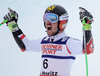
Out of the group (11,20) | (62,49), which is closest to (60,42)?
(62,49)

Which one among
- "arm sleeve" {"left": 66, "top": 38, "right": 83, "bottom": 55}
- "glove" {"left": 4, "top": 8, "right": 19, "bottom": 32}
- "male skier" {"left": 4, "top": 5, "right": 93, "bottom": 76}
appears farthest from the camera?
"glove" {"left": 4, "top": 8, "right": 19, "bottom": 32}

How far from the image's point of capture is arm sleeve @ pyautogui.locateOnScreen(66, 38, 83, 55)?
3.38m

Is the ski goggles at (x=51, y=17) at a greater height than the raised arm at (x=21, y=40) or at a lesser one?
greater

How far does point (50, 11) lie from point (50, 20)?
125mm

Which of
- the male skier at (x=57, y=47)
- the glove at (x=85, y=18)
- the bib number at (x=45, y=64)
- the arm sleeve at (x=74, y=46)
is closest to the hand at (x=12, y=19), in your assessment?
the male skier at (x=57, y=47)

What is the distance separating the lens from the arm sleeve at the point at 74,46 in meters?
3.38

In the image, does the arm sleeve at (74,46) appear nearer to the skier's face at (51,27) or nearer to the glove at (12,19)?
the skier's face at (51,27)

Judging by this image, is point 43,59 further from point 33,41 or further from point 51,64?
point 33,41

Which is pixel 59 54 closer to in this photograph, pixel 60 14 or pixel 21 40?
pixel 60 14

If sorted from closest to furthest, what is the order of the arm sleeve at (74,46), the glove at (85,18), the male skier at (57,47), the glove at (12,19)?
the glove at (85,18), the arm sleeve at (74,46), the male skier at (57,47), the glove at (12,19)

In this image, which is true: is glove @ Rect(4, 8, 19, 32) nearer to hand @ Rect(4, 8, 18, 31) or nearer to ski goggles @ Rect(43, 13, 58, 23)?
hand @ Rect(4, 8, 18, 31)

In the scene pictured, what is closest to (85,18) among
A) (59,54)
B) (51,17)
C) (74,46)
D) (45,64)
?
(74,46)

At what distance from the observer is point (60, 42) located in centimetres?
354

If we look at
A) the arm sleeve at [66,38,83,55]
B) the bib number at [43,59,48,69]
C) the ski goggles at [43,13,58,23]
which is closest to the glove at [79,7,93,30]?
the arm sleeve at [66,38,83,55]
